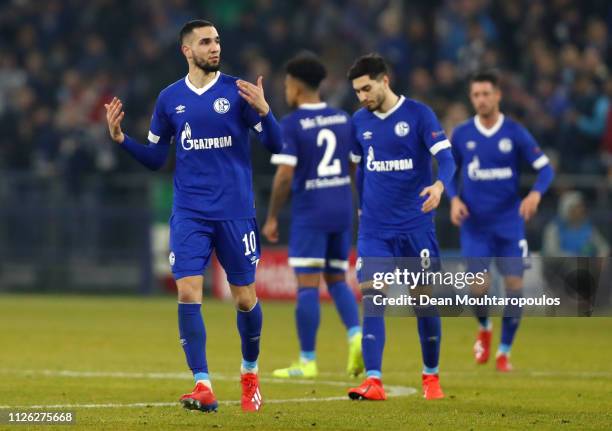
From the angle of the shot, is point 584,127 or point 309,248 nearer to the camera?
point 309,248

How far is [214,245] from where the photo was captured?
9.35m

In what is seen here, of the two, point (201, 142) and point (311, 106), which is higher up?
point (311, 106)

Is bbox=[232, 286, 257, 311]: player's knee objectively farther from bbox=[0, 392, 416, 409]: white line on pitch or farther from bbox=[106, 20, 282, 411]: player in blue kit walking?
bbox=[0, 392, 416, 409]: white line on pitch

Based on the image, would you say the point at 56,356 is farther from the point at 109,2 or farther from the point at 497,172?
the point at 109,2

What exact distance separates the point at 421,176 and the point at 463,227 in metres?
3.22

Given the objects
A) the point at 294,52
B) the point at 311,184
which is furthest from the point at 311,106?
the point at 294,52

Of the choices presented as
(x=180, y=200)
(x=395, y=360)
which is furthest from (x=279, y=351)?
(x=180, y=200)

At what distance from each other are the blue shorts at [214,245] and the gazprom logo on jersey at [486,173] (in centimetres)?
443

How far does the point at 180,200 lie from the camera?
30.4 feet

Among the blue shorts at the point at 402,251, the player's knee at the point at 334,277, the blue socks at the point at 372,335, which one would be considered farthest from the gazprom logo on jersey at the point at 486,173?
the blue socks at the point at 372,335

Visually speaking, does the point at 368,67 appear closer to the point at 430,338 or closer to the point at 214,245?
the point at 214,245

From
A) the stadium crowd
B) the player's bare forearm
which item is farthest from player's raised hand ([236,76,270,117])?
the stadium crowd

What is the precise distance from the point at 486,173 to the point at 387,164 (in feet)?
10.1
